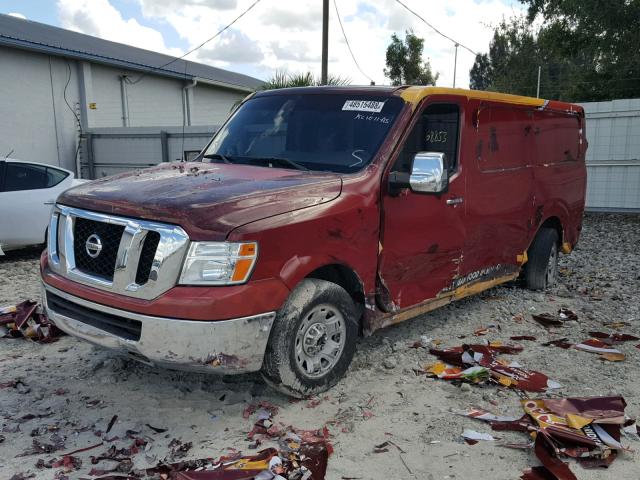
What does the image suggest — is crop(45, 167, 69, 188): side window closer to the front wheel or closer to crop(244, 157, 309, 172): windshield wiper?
crop(244, 157, 309, 172): windshield wiper

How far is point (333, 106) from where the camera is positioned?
15.5 feet

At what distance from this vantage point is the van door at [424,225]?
4352mm

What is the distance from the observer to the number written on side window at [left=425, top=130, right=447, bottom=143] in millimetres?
4781

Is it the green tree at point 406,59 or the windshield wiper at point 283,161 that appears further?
the green tree at point 406,59

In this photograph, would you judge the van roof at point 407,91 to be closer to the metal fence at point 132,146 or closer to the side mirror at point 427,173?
the side mirror at point 427,173

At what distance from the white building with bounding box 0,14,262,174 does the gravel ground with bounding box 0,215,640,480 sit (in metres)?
12.2

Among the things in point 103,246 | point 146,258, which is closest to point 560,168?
point 146,258

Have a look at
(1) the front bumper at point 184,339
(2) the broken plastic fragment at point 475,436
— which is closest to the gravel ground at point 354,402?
(2) the broken plastic fragment at point 475,436

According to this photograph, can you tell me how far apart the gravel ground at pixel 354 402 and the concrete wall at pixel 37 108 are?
12.5 m

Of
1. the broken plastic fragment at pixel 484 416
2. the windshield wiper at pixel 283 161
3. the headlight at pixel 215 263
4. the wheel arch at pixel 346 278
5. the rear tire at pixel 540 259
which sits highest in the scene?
the windshield wiper at pixel 283 161

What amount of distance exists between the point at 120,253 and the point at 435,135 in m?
2.72

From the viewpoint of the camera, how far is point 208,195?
11.6 ft

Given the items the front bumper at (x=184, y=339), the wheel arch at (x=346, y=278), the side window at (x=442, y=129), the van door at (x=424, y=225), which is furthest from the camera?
the side window at (x=442, y=129)

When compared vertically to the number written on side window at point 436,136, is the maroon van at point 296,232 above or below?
below
